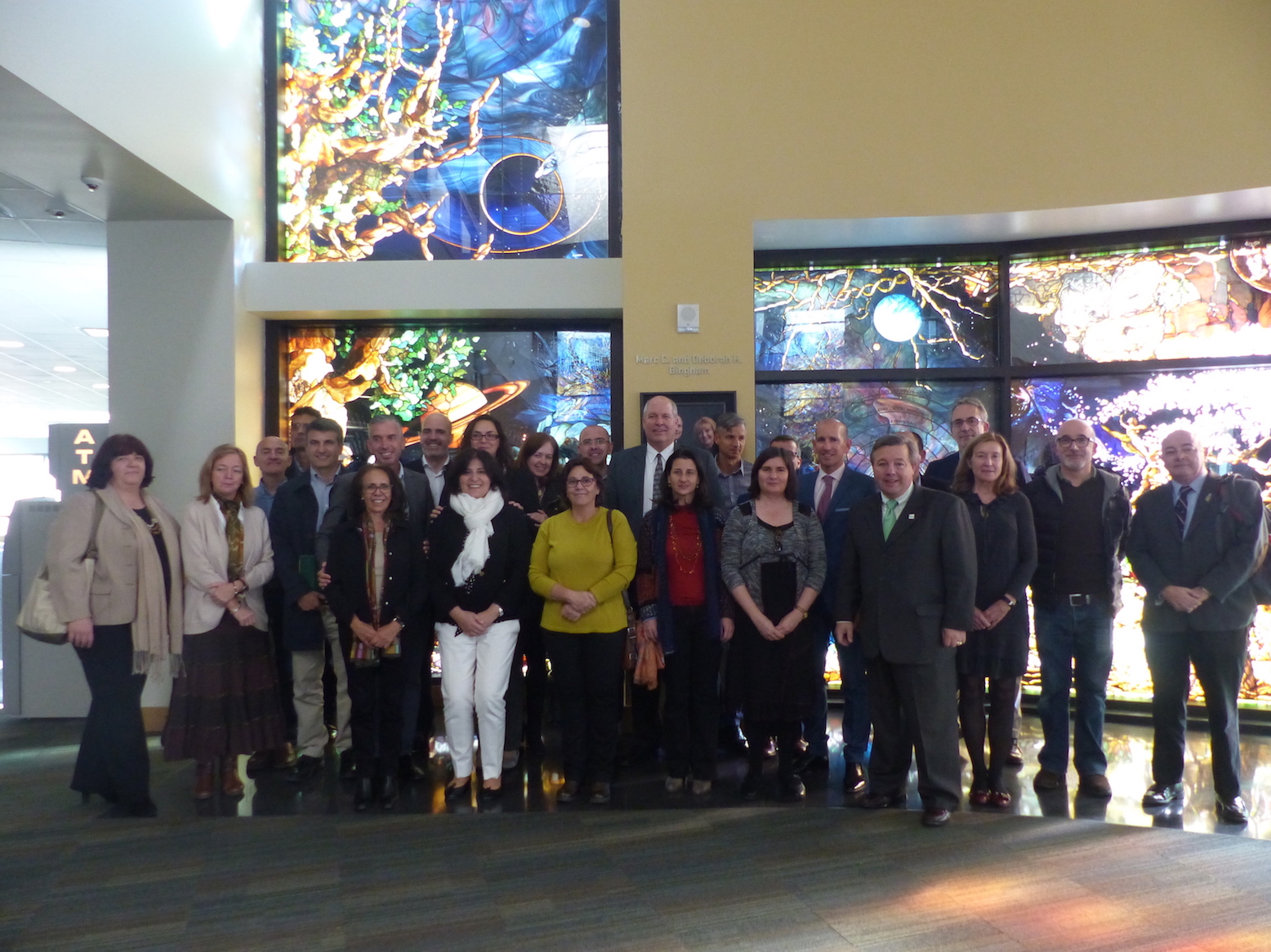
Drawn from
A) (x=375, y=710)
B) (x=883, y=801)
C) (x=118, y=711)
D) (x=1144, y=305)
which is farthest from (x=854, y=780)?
(x=1144, y=305)

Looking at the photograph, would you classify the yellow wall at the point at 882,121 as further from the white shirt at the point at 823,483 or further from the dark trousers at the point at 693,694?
the dark trousers at the point at 693,694

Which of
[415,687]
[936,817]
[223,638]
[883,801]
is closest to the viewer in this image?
[936,817]

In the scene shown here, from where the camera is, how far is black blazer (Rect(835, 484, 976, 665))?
13.1ft

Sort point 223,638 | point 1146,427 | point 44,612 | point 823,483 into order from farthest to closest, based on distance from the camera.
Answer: point 1146,427
point 823,483
point 223,638
point 44,612

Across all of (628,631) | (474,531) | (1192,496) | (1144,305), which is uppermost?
A: (1144,305)

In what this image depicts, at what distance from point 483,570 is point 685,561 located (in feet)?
3.02

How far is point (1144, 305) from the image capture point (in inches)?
231

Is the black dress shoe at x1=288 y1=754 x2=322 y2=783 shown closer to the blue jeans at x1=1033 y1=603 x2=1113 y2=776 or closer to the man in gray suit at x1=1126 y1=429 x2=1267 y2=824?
the blue jeans at x1=1033 y1=603 x2=1113 y2=776

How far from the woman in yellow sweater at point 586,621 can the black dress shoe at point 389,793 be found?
0.75 metres

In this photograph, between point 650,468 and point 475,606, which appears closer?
point 475,606

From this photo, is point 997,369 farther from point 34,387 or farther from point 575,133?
point 34,387

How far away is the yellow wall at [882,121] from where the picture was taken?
5.25 meters

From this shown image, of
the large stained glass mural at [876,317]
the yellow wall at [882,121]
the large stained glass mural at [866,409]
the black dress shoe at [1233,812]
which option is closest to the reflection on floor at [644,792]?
the black dress shoe at [1233,812]

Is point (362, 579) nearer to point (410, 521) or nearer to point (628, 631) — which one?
point (410, 521)
